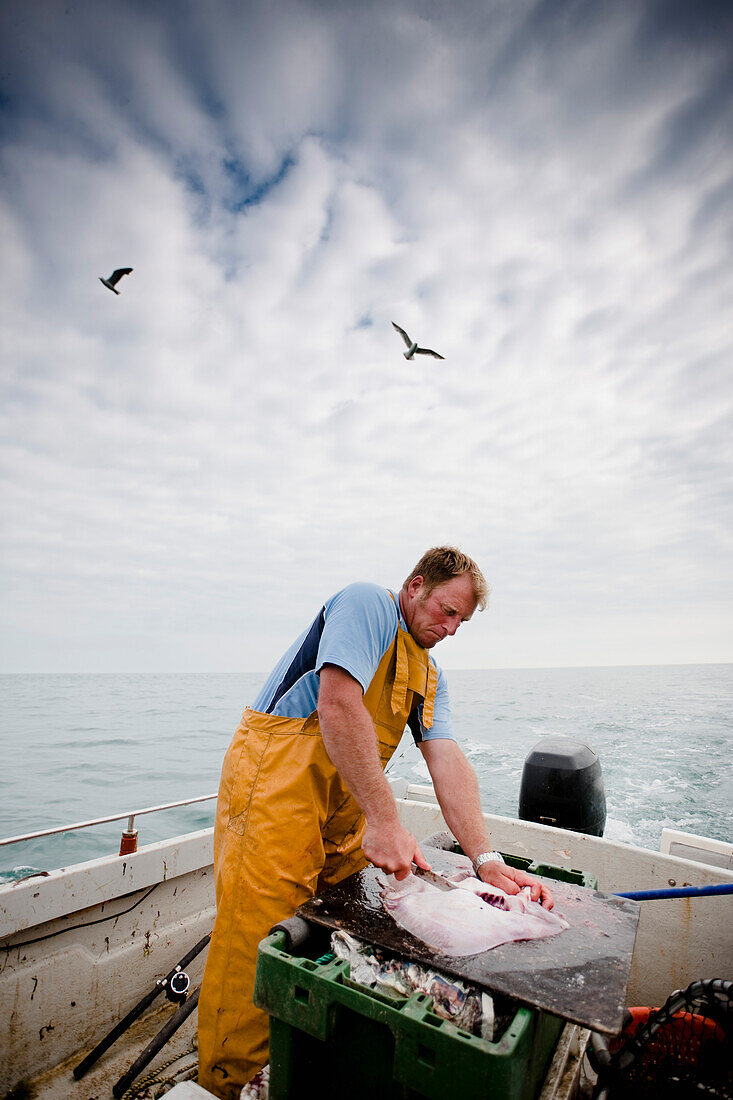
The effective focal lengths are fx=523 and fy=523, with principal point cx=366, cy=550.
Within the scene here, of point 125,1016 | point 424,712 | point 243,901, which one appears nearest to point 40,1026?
point 125,1016

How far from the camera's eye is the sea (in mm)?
7277

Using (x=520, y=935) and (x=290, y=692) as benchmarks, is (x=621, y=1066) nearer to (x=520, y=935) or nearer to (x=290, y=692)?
(x=520, y=935)

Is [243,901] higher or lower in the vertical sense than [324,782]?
lower

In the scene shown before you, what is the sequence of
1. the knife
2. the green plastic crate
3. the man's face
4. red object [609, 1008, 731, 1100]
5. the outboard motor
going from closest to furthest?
the green plastic crate < red object [609, 1008, 731, 1100] < the knife < the man's face < the outboard motor

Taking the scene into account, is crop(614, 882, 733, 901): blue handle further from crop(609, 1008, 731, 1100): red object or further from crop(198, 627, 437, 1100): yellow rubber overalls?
crop(198, 627, 437, 1100): yellow rubber overalls

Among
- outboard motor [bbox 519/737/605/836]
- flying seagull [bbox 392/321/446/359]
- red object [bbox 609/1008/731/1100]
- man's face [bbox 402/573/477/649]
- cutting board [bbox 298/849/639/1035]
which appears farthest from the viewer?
flying seagull [bbox 392/321/446/359]

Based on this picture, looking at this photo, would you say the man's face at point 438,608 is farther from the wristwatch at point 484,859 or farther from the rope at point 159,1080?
the rope at point 159,1080

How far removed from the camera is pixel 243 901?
Result: 178 centimetres

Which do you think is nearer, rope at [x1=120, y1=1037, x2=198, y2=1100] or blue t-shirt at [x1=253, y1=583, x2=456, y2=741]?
blue t-shirt at [x1=253, y1=583, x2=456, y2=741]

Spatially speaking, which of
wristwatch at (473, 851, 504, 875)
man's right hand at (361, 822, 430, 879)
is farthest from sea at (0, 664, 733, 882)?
man's right hand at (361, 822, 430, 879)

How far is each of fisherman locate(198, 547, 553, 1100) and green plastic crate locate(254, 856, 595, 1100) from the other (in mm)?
415

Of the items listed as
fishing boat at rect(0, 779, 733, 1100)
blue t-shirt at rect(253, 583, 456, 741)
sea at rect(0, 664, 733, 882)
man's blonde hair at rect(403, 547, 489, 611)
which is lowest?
sea at rect(0, 664, 733, 882)

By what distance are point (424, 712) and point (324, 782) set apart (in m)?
0.60

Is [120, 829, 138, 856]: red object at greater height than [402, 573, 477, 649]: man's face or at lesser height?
lesser
